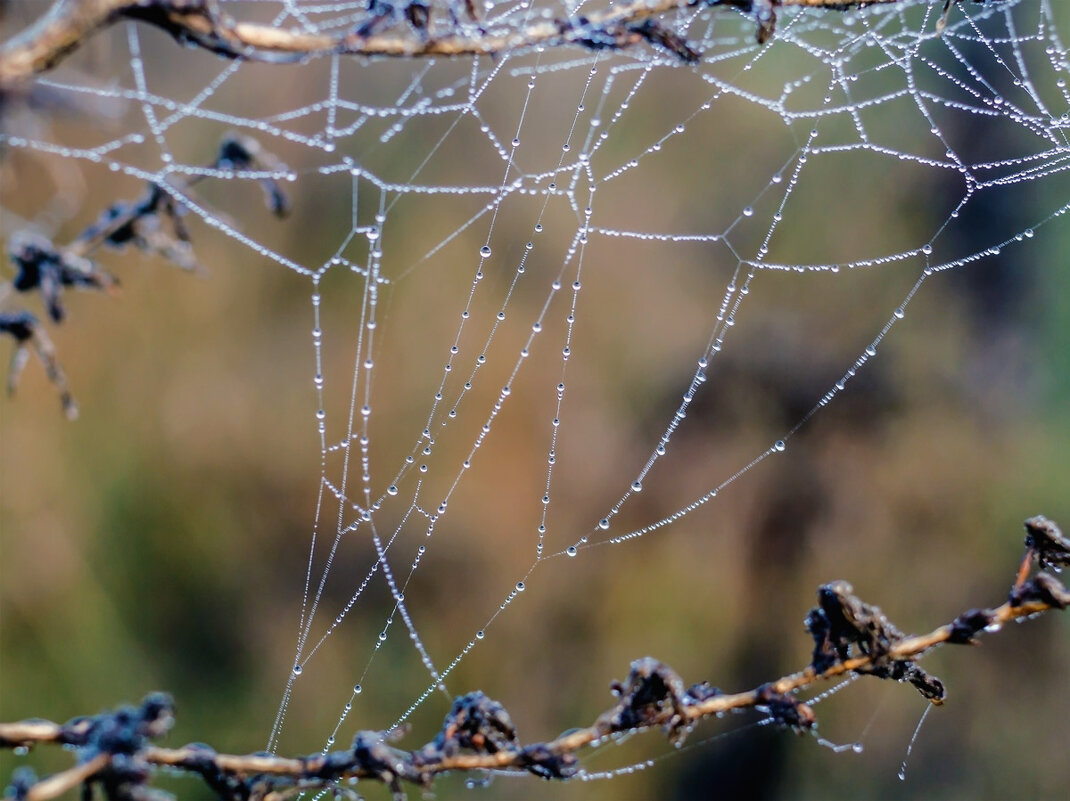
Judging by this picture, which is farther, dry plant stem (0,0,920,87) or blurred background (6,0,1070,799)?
blurred background (6,0,1070,799)

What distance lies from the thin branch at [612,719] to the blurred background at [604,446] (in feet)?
4.35

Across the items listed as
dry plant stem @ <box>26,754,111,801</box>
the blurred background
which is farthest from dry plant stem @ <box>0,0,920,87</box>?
the blurred background

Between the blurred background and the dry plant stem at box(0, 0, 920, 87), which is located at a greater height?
the dry plant stem at box(0, 0, 920, 87)

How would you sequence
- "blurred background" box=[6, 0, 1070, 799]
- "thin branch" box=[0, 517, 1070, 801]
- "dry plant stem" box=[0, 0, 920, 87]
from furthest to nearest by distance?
"blurred background" box=[6, 0, 1070, 799] → "thin branch" box=[0, 517, 1070, 801] → "dry plant stem" box=[0, 0, 920, 87]

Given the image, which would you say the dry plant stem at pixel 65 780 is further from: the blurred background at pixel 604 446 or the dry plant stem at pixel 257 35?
the blurred background at pixel 604 446

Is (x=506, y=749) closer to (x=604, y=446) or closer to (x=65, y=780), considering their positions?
(x=65, y=780)

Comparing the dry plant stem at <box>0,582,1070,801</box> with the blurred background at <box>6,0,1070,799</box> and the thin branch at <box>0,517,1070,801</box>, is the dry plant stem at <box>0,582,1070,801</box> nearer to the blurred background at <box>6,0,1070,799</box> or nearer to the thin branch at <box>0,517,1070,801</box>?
the thin branch at <box>0,517,1070,801</box>

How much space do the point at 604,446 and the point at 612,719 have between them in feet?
4.47

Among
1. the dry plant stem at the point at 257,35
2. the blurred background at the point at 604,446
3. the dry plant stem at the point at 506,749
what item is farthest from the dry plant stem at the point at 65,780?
the blurred background at the point at 604,446

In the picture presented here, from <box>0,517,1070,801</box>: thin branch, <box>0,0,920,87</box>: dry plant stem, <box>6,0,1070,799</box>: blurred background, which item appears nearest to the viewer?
<box>0,0,920,87</box>: dry plant stem

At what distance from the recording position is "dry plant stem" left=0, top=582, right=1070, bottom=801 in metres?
0.45

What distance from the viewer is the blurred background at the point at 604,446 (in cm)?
176

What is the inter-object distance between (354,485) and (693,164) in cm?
108

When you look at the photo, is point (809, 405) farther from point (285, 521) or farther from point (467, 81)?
point (285, 521)
